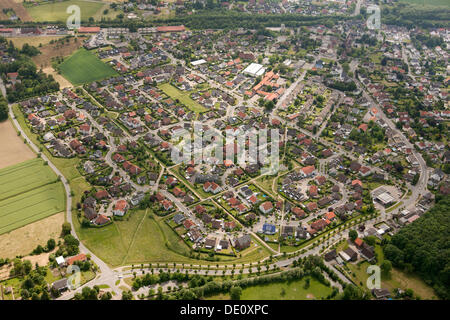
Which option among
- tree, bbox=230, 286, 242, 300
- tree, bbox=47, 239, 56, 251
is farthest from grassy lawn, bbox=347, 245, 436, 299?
tree, bbox=47, 239, 56, 251

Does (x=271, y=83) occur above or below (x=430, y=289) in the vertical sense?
above

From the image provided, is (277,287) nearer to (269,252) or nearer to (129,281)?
(269,252)

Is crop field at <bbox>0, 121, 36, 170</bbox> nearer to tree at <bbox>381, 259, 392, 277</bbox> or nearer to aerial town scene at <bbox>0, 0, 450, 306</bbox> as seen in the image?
aerial town scene at <bbox>0, 0, 450, 306</bbox>

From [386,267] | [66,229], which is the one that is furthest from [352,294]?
[66,229]

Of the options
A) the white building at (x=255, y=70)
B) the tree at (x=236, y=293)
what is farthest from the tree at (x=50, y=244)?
the white building at (x=255, y=70)

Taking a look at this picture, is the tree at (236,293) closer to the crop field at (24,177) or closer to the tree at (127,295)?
the tree at (127,295)

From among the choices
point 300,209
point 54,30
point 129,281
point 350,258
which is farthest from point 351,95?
point 54,30

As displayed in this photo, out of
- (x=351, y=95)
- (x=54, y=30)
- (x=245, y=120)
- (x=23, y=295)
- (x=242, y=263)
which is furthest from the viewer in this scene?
(x=54, y=30)
